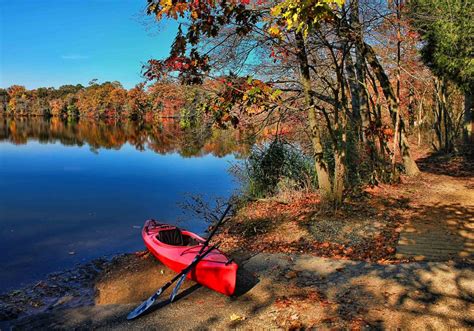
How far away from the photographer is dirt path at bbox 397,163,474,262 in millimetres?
6602

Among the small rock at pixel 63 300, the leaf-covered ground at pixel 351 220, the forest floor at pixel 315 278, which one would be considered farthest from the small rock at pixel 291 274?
the small rock at pixel 63 300

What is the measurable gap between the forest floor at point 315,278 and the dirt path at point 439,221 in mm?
21

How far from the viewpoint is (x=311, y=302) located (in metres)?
5.26

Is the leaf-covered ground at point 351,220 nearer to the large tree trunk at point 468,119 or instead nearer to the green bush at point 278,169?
the green bush at point 278,169

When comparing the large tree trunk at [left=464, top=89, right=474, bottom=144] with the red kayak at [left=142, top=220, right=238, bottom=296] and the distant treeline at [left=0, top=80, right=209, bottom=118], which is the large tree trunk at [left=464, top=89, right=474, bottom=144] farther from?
the distant treeline at [left=0, top=80, right=209, bottom=118]

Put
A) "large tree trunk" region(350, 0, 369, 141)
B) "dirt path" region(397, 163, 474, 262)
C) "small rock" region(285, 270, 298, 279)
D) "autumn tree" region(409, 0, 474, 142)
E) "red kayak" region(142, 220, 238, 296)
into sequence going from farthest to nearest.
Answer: "autumn tree" region(409, 0, 474, 142) < "large tree trunk" region(350, 0, 369, 141) < "dirt path" region(397, 163, 474, 262) < "small rock" region(285, 270, 298, 279) < "red kayak" region(142, 220, 238, 296)

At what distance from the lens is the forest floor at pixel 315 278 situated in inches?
195

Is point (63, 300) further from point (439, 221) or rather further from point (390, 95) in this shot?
point (390, 95)

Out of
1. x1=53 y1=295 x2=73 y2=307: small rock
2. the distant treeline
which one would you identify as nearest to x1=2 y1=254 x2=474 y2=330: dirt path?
x1=53 y1=295 x2=73 y2=307: small rock

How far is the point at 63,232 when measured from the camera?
1192cm

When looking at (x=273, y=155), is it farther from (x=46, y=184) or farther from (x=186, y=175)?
(x=46, y=184)

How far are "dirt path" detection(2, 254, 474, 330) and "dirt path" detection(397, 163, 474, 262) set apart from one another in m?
0.72

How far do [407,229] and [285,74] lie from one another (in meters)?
6.14

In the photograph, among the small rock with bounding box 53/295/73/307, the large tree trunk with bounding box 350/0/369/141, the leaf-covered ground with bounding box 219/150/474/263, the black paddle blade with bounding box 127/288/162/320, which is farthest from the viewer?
the large tree trunk with bounding box 350/0/369/141
